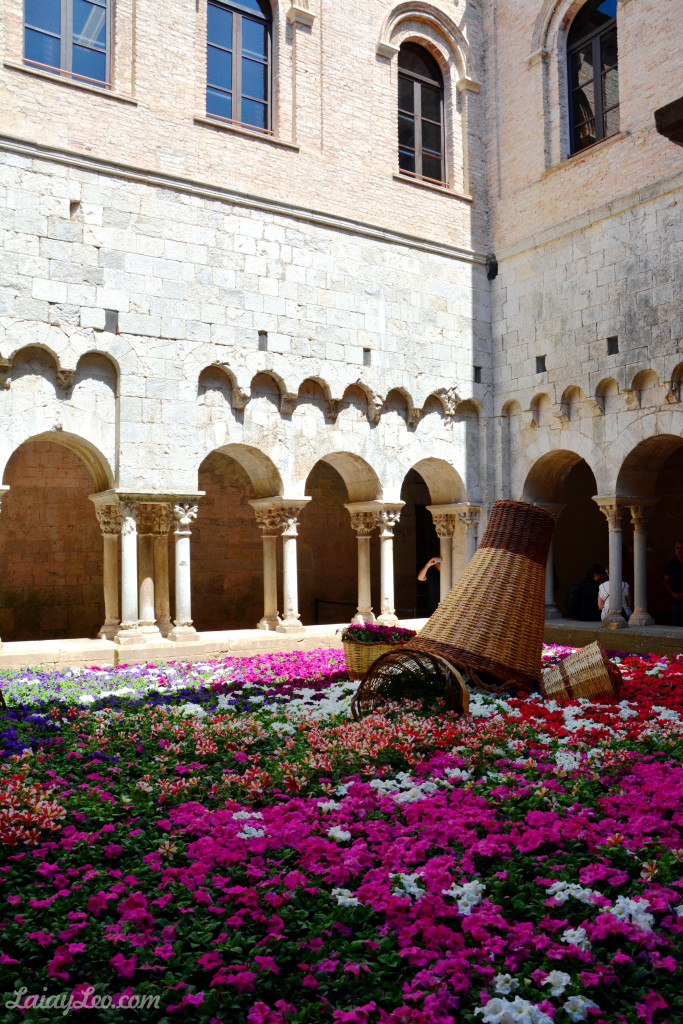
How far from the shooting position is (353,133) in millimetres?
10461

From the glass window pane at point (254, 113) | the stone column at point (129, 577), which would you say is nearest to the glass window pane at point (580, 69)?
the glass window pane at point (254, 113)

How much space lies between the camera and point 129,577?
346 inches

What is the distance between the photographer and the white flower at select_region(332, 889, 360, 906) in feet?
9.37

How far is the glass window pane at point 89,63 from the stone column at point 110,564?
4.52 metres

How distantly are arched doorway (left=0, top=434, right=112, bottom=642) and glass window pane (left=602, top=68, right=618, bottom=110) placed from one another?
27.8 feet

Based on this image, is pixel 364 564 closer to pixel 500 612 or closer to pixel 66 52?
pixel 500 612

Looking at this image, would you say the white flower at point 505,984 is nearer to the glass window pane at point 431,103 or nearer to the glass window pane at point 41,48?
the glass window pane at point 41,48

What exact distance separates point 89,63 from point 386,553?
643 cm

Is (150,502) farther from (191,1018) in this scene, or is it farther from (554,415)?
(191,1018)

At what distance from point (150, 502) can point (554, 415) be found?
522cm

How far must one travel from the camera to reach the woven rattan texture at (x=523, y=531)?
254 inches

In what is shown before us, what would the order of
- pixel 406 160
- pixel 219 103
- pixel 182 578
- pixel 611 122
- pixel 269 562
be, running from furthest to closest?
pixel 406 160, pixel 611 122, pixel 269 562, pixel 219 103, pixel 182 578

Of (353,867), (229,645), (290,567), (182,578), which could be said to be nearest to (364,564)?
(290,567)

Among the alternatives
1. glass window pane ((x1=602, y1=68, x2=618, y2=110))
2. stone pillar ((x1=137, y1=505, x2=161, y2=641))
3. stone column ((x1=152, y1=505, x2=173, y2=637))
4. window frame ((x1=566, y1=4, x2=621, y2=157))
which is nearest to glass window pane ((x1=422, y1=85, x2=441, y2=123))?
window frame ((x1=566, y1=4, x2=621, y2=157))
